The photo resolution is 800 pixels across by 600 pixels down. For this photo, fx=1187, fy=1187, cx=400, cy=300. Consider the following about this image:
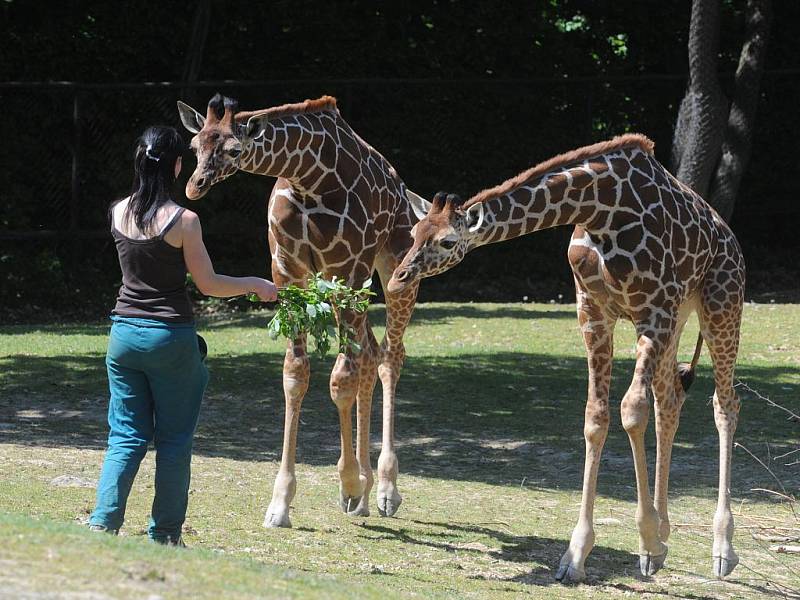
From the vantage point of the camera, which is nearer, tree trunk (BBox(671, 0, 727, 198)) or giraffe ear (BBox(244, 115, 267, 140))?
giraffe ear (BBox(244, 115, 267, 140))

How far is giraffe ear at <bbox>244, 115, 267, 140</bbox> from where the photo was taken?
22.6 ft

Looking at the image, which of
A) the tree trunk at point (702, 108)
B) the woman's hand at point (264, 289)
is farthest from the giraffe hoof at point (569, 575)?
the tree trunk at point (702, 108)

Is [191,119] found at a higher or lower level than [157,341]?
higher

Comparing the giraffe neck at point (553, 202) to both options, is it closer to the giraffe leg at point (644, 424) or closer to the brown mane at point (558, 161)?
the brown mane at point (558, 161)

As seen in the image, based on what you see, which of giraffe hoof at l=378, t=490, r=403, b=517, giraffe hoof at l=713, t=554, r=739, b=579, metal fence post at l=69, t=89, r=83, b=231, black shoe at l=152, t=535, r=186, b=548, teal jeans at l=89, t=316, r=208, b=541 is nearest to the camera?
teal jeans at l=89, t=316, r=208, b=541

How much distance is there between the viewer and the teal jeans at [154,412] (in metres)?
5.44

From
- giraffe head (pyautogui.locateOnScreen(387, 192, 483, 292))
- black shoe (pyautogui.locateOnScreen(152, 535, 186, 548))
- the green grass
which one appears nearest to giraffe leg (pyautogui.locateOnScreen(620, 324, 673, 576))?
the green grass

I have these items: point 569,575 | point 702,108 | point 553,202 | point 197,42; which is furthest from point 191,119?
point 197,42

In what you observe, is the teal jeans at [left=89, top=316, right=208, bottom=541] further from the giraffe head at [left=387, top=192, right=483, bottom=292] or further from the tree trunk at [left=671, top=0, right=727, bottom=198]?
the tree trunk at [left=671, top=0, right=727, bottom=198]

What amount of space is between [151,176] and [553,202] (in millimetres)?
2193

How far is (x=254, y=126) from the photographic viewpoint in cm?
696

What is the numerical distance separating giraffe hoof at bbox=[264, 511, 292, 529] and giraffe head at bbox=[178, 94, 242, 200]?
1939 millimetres

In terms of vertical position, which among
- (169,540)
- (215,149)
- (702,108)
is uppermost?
(702,108)

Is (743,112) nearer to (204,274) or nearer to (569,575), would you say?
(569,575)
